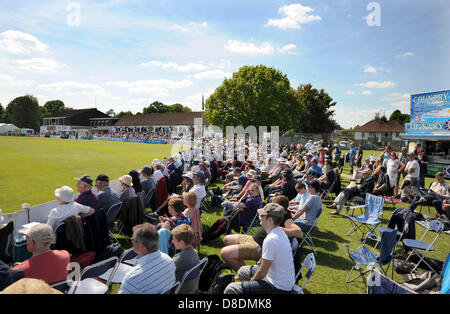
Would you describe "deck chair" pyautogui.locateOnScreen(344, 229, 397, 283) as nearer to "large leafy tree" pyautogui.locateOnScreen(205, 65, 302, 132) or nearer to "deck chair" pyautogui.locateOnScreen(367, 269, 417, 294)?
"deck chair" pyautogui.locateOnScreen(367, 269, 417, 294)

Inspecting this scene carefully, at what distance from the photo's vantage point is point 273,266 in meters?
2.82

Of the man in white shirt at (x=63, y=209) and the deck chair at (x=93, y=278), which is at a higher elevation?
the man in white shirt at (x=63, y=209)

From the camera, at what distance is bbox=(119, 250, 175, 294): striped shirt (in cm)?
241

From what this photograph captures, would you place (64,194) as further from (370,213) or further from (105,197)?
(370,213)

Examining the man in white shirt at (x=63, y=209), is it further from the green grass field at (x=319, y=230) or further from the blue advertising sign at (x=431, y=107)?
the blue advertising sign at (x=431, y=107)

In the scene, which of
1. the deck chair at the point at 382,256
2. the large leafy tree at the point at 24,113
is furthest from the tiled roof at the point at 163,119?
the deck chair at the point at 382,256

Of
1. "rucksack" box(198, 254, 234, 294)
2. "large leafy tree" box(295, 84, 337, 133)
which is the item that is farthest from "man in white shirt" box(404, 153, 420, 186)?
"large leafy tree" box(295, 84, 337, 133)

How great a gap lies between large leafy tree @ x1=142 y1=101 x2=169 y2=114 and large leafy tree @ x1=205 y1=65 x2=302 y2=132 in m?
68.1

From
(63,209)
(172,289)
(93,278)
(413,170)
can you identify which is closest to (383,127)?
(413,170)

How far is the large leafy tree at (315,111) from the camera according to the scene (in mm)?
50219

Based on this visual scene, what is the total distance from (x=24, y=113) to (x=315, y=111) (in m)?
89.8

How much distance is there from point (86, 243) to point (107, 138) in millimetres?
52846

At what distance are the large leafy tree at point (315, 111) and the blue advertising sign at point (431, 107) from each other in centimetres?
3229
